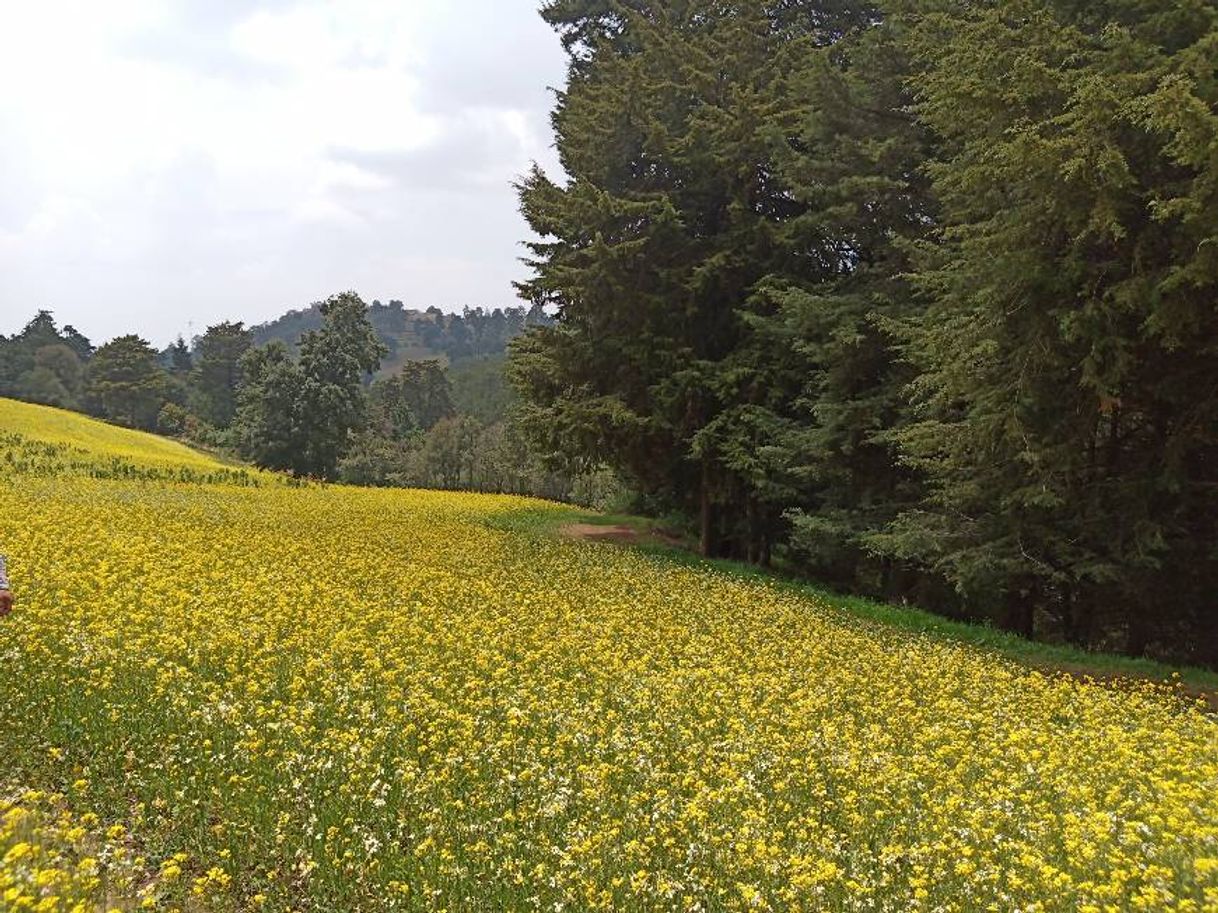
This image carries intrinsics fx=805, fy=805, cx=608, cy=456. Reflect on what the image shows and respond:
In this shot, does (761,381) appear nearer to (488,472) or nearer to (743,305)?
(743,305)

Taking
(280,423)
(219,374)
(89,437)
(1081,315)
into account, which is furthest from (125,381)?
(1081,315)

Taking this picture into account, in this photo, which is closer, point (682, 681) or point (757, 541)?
point (682, 681)

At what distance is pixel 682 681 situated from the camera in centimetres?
873

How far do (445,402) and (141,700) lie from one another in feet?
371

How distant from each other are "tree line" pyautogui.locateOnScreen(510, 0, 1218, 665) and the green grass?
1103 mm

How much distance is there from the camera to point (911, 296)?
17625 millimetres

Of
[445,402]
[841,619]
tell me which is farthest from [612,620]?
[445,402]

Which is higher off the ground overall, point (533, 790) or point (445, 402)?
point (445, 402)

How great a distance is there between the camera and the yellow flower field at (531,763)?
458 cm

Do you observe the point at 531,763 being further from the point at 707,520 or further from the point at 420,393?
the point at 420,393

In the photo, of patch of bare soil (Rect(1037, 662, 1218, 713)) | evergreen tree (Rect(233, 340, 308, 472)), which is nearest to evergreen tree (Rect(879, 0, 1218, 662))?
patch of bare soil (Rect(1037, 662, 1218, 713))

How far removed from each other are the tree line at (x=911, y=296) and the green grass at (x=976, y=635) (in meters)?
1.10

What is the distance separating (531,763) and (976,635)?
11.8 meters

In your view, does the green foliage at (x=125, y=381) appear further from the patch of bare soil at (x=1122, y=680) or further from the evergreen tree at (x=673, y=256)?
the patch of bare soil at (x=1122, y=680)
